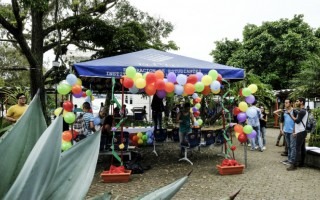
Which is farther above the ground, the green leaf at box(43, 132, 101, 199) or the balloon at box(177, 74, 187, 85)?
the balloon at box(177, 74, 187, 85)

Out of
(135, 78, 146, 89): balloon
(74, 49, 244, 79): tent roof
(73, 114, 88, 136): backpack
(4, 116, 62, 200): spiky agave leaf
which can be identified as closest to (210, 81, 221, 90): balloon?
(74, 49, 244, 79): tent roof

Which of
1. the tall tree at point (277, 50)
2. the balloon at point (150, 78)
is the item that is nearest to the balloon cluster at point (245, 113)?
the balloon at point (150, 78)

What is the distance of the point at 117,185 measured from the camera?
290 inches

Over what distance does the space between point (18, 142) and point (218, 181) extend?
7.22 metres

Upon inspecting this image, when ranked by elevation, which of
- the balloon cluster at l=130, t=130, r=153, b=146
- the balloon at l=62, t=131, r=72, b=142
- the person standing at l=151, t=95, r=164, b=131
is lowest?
the balloon cluster at l=130, t=130, r=153, b=146

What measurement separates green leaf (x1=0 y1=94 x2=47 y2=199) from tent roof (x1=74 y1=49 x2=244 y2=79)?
7300 mm

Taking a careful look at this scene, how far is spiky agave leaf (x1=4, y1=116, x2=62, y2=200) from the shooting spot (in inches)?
25.6

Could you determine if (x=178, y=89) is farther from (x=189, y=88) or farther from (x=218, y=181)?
(x=218, y=181)

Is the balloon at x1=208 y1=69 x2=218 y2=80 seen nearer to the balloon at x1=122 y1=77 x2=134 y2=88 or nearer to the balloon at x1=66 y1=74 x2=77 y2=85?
the balloon at x1=122 y1=77 x2=134 y2=88

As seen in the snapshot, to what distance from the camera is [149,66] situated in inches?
336

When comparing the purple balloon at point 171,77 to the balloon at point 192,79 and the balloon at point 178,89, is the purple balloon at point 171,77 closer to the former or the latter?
A: the balloon at point 178,89

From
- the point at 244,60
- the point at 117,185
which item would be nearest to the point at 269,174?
the point at 117,185

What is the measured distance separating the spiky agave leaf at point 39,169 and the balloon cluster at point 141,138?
10.3 m

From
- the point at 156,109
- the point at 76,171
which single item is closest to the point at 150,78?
the point at 156,109
